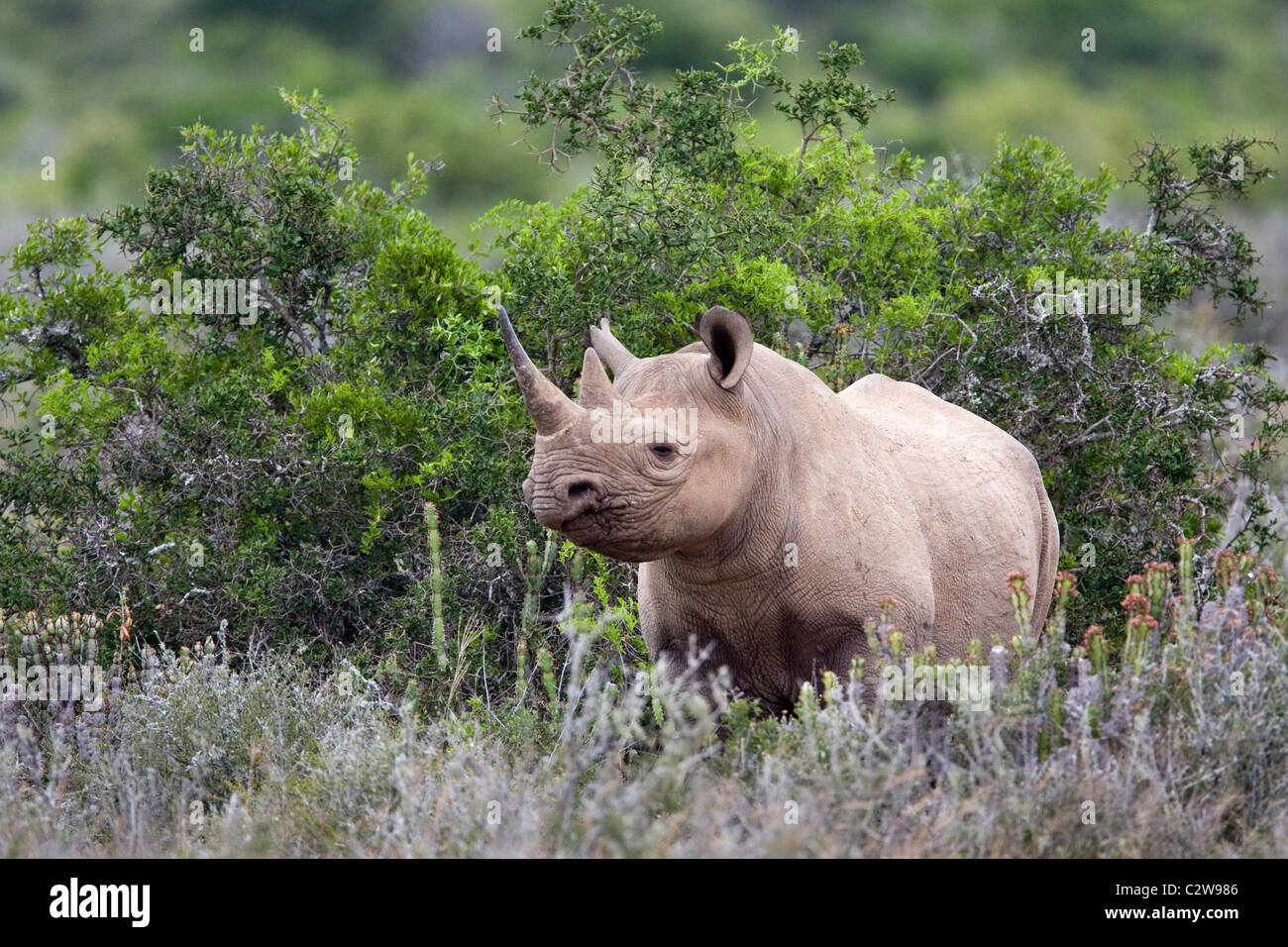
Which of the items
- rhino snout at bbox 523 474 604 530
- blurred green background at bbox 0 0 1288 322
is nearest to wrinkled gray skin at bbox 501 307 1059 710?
rhino snout at bbox 523 474 604 530

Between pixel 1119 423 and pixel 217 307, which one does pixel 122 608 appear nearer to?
pixel 217 307

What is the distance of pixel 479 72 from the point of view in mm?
34281

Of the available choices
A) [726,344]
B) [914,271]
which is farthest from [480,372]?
[726,344]

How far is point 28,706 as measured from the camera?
24.5 ft

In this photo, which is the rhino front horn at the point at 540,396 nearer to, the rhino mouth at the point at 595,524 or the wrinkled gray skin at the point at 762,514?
the wrinkled gray skin at the point at 762,514

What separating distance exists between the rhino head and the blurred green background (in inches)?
767

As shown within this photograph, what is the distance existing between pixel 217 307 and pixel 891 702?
466cm

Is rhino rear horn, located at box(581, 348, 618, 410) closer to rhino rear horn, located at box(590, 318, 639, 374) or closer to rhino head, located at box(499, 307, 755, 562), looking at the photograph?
rhino head, located at box(499, 307, 755, 562)

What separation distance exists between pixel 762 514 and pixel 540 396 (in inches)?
38.2

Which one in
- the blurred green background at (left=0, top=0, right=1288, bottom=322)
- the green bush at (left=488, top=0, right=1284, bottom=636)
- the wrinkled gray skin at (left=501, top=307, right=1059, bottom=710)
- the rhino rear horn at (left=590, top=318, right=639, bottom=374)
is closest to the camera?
the wrinkled gray skin at (left=501, top=307, right=1059, bottom=710)

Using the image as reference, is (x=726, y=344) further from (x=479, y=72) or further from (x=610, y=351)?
(x=479, y=72)

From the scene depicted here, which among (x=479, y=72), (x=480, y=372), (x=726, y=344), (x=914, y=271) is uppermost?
(x=479, y=72)

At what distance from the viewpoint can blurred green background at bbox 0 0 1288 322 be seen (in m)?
27.9

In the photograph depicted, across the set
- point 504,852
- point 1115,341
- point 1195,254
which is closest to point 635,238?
point 1115,341
